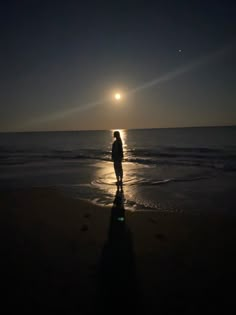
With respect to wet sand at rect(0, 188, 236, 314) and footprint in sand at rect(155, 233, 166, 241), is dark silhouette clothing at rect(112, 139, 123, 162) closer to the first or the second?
wet sand at rect(0, 188, 236, 314)

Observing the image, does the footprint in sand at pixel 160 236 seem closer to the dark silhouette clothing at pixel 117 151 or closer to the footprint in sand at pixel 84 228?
the footprint in sand at pixel 84 228

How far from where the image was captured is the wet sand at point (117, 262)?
126 inches

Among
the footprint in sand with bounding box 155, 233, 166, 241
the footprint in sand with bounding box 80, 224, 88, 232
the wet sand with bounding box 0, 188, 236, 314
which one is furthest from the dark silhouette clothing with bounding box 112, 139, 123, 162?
the footprint in sand with bounding box 155, 233, 166, 241

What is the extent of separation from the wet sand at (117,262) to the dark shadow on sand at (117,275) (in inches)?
0.6

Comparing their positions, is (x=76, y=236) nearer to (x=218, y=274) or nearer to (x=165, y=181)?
(x=218, y=274)

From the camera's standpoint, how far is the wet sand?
321cm

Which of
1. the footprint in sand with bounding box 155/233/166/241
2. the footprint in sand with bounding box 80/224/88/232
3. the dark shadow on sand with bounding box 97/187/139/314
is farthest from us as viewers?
the footprint in sand with bounding box 80/224/88/232

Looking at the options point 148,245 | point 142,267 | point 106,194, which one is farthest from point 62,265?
point 106,194

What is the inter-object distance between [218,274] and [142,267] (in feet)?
4.28

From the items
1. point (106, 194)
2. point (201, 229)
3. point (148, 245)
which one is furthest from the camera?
point (106, 194)

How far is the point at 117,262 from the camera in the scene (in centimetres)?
415

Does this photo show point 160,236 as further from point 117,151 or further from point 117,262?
point 117,151

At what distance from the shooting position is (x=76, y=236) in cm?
527

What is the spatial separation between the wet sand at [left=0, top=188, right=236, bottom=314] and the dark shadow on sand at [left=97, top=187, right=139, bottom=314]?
0.02 metres
